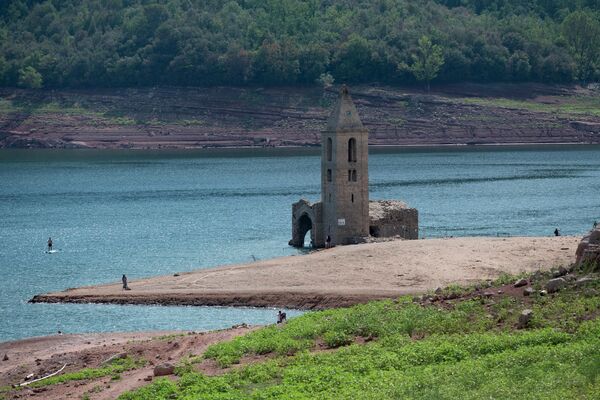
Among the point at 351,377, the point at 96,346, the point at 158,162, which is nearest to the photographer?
the point at 351,377

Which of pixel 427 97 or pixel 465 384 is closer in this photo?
pixel 465 384

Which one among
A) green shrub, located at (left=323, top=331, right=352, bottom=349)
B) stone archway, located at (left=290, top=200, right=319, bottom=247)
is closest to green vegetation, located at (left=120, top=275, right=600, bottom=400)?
green shrub, located at (left=323, top=331, right=352, bottom=349)

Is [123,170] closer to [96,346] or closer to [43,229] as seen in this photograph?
[43,229]

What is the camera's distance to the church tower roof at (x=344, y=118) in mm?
70625

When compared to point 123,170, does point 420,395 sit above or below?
above

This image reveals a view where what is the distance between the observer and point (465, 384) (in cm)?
3031

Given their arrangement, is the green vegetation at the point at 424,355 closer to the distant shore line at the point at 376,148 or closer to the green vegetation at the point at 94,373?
the green vegetation at the point at 94,373

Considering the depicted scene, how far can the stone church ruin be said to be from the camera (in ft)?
231

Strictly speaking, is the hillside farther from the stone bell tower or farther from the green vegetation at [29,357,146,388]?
Answer: the green vegetation at [29,357,146,388]

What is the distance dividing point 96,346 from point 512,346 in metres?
15.6

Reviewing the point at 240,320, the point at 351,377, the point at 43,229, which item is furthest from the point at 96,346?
the point at 43,229

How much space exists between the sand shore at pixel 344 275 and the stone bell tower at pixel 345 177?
683cm

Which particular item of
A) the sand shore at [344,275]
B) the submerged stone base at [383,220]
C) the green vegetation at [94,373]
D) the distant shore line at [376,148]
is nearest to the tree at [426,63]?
the distant shore line at [376,148]

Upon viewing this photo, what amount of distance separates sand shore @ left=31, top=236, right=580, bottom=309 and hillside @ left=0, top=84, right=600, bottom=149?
407 feet
